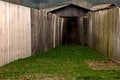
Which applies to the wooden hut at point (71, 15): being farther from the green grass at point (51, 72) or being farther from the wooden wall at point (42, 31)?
the green grass at point (51, 72)

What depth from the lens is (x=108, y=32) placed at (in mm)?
15281

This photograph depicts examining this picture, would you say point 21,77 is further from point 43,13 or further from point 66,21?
point 66,21

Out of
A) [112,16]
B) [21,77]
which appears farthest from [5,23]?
[112,16]

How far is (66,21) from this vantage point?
3131 cm

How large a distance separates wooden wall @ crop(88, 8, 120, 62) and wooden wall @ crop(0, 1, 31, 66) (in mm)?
3145

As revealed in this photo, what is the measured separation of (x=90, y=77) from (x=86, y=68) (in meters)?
1.84

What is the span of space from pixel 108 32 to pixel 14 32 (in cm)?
433

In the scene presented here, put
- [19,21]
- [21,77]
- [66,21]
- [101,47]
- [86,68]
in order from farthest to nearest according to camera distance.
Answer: [66,21]
[101,47]
[19,21]
[86,68]
[21,77]

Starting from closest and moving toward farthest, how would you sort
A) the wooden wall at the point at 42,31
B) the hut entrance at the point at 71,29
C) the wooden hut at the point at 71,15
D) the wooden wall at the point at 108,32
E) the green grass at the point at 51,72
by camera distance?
the green grass at the point at 51,72 → the wooden wall at the point at 108,32 → the wooden wall at the point at 42,31 → the wooden hut at the point at 71,15 → the hut entrance at the point at 71,29

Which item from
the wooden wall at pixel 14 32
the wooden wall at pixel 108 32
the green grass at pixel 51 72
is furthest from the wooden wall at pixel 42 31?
the green grass at pixel 51 72

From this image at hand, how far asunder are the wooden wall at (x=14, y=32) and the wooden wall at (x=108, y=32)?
315 centimetres

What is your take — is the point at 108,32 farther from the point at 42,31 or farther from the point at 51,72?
the point at 51,72

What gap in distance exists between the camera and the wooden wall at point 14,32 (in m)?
11.5

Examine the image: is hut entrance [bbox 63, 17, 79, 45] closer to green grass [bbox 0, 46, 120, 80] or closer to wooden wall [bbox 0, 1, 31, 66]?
wooden wall [bbox 0, 1, 31, 66]
